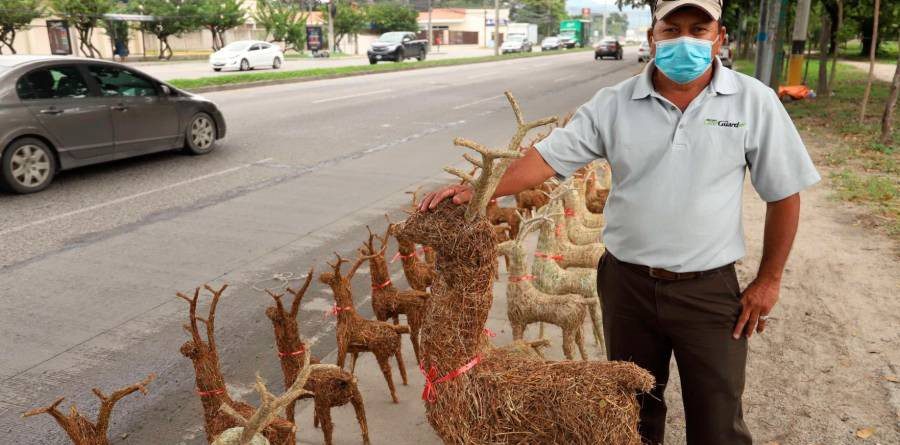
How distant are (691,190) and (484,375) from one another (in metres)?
0.97

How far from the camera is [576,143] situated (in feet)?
8.23

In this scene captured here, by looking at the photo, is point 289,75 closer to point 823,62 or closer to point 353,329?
point 823,62

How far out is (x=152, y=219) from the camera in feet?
23.2

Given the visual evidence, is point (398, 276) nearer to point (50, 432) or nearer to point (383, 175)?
point (50, 432)

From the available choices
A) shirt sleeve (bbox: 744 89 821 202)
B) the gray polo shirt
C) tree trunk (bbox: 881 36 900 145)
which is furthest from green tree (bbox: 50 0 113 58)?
shirt sleeve (bbox: 744 89 821 202)

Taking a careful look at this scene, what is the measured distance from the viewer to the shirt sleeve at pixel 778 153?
88.7 inches

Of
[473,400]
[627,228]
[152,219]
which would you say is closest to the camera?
[473,400]

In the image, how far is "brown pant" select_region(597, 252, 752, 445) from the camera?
2426 millimetres

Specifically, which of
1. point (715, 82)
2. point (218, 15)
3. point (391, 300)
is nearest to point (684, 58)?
point (715, 82)

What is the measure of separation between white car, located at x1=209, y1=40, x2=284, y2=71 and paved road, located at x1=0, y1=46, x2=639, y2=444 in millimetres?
15717

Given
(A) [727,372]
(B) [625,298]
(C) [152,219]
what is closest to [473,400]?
(B) [625,298]

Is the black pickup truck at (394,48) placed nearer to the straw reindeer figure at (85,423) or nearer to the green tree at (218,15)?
the green tree at (218,15)

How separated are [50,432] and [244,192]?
4.98 meters

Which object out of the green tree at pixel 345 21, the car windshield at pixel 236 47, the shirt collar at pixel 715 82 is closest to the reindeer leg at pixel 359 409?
the shirt collar at pixel 715 82
